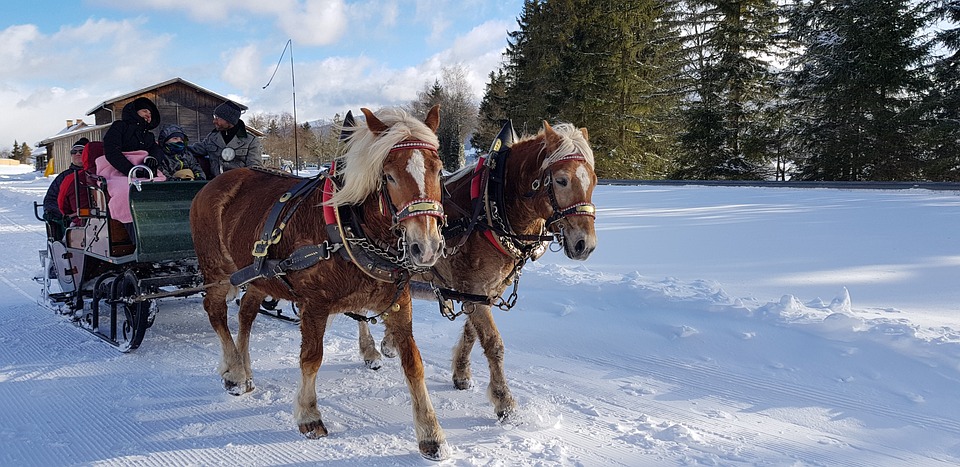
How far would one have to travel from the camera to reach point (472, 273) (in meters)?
3.84

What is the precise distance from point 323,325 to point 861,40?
22.4 meters

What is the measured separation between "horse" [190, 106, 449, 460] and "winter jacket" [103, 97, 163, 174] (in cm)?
194

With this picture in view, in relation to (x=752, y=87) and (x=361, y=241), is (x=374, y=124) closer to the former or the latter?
(x=361, y=241)

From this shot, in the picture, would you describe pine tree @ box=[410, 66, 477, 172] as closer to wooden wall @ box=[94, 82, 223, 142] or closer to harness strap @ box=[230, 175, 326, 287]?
wooden wall @ box=[94, 82, 223, 142]

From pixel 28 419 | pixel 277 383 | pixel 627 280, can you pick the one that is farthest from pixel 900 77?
pixel 28 419

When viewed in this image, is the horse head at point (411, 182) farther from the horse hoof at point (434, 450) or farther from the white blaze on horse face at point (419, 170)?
the horse hoof at point (434, 450)

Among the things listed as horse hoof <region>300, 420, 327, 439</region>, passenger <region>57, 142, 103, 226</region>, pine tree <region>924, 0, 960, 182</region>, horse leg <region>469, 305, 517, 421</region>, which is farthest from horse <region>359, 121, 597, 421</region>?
pine tree <region>924, 0, 960, 182</region>

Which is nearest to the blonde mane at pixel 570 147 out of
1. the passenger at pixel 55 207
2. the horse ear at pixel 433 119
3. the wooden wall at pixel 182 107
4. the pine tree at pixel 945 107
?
the horse ear at pixel 433 119

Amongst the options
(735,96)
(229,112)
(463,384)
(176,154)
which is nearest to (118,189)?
(176,154)

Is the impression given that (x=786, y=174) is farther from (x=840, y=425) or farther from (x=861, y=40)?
(x=840, y=425)

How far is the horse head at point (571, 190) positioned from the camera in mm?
3291

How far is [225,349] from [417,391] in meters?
1.86

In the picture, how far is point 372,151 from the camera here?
2.83m

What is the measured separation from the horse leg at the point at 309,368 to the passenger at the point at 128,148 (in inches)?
103
